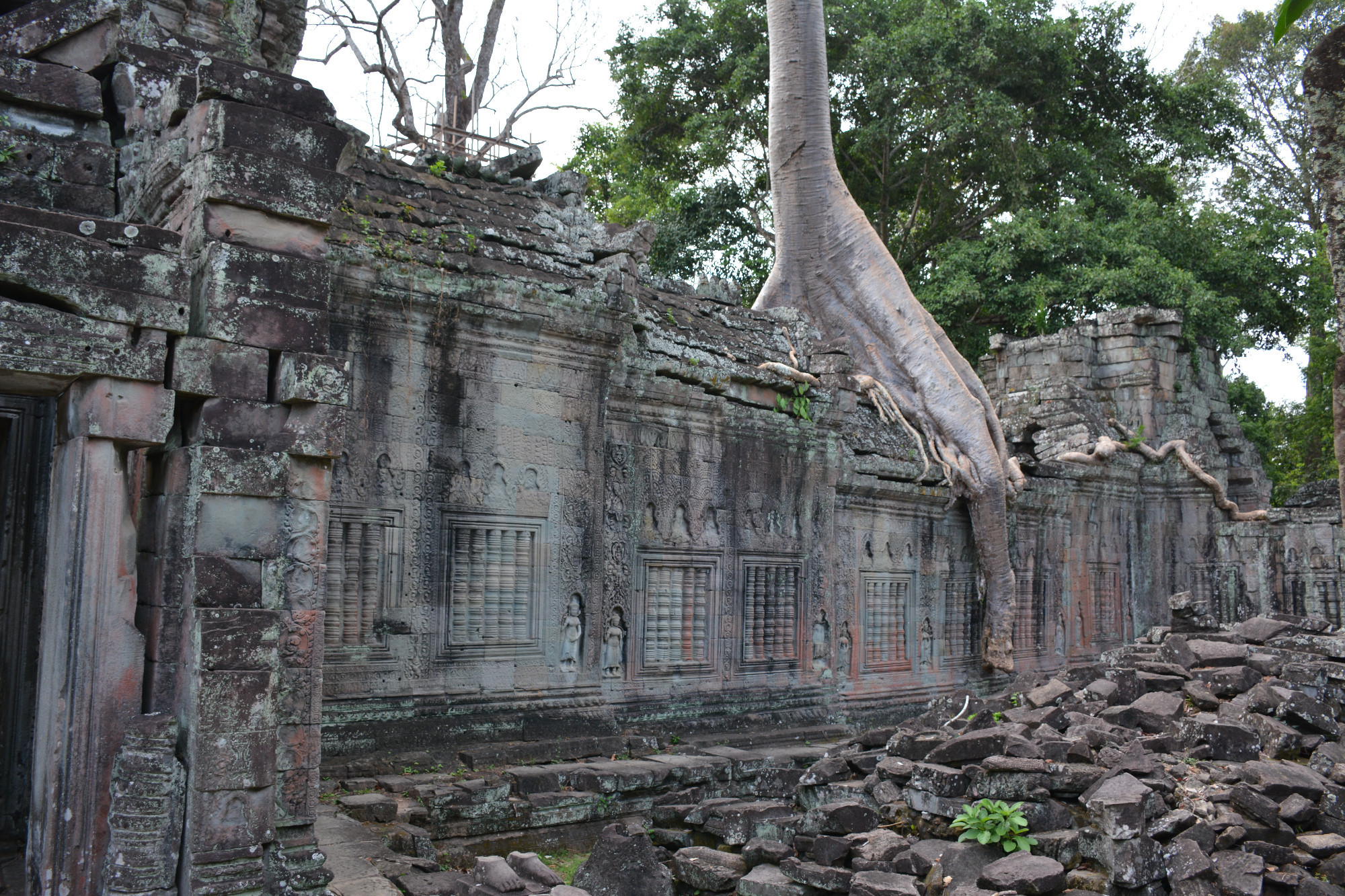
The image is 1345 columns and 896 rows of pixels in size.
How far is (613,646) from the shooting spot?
7.39 meters

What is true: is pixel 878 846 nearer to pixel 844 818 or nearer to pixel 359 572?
pixel 844 818

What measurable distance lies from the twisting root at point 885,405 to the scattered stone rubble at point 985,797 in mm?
4123

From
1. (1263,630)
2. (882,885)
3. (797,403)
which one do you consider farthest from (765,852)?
(1263,630)

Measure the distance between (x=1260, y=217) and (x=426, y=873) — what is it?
1942cm

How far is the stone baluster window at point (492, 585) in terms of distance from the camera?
6.54 meters

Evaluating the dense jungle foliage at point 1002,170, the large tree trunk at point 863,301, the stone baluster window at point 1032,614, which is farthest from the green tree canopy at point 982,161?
the stone baluster window at point 1032,614

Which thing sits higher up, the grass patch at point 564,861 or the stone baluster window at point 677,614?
the stone baluster window at point 677,614

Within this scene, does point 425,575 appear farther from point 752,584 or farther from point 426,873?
point 752,584

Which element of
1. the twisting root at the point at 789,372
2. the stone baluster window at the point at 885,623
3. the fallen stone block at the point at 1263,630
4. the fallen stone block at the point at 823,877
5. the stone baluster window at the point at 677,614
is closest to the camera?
the fallen stone block at the point at 823,877

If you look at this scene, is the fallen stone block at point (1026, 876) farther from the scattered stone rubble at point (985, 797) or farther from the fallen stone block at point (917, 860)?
the fallen stone block at point (917, 860)

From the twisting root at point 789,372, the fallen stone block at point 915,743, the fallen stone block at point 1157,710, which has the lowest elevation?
the fallen stone block at point 915,743

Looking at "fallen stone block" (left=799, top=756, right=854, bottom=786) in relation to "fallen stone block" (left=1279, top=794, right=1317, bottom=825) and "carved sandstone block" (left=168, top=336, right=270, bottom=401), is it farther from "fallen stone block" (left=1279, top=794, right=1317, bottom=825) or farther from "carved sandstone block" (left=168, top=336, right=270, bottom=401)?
"carved sandstone block" (left=168, top=336, right=270, bottom=401)

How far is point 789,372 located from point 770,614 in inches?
80.9

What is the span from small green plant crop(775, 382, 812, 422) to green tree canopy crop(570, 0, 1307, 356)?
9328mm
